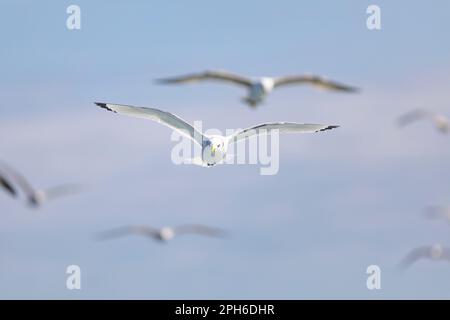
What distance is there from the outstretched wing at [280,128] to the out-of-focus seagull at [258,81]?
0.85 metres

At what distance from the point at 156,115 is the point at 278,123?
7.88ft

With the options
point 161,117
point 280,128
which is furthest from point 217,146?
point 280,128

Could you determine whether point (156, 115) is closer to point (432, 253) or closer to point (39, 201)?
point (39, 201)

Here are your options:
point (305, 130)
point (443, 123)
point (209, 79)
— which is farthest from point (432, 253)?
point (209, 79)

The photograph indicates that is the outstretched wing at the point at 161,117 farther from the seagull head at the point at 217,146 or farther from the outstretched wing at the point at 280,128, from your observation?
the outstretched wing at the point at 280,128

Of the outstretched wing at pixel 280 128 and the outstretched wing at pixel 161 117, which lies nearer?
the outstretched wing at pixel 161 117

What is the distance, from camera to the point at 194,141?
31266 mm

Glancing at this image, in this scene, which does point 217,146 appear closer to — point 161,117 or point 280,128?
point 161,117

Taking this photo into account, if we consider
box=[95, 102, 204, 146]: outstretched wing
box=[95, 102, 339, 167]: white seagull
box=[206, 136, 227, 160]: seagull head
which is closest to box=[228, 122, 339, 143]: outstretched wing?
box=[95, 102, 339, 167]: white seagull

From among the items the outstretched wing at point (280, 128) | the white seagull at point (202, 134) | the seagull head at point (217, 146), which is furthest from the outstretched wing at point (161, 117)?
the outstretched wing at point (280, 128)

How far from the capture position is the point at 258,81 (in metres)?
30.4

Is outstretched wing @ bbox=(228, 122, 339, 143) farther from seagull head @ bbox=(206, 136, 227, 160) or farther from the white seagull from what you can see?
seagull head @ bbox=(206, 136, 227, 160)

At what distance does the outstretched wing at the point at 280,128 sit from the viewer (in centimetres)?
3180

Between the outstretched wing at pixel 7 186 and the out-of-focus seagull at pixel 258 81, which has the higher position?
the out-of-focus seagull at pixel 258 81
